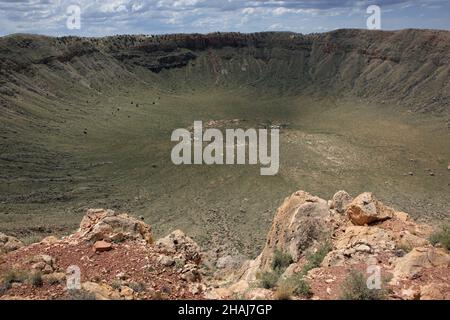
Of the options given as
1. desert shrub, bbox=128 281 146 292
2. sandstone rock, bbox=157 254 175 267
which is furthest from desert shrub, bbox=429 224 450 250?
desert shrub, bbox=128 281 146 292

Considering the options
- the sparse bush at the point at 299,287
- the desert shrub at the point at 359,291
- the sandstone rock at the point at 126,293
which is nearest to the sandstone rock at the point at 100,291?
the sandstone rock at the point at 126,293

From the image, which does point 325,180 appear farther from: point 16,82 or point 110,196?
point 16,82

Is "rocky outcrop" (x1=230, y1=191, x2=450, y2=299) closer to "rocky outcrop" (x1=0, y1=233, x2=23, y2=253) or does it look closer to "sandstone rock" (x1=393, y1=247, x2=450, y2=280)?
"sandstone rock" (x1=393, y1=247, x2=450, y2=280)

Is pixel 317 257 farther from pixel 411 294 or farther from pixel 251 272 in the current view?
pixel 251 272

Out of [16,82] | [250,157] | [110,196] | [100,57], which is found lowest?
[110,196]

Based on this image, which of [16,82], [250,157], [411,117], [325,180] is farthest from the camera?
[411,117]

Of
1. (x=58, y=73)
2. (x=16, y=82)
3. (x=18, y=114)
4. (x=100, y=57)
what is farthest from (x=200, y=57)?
(x=18, y=114)
